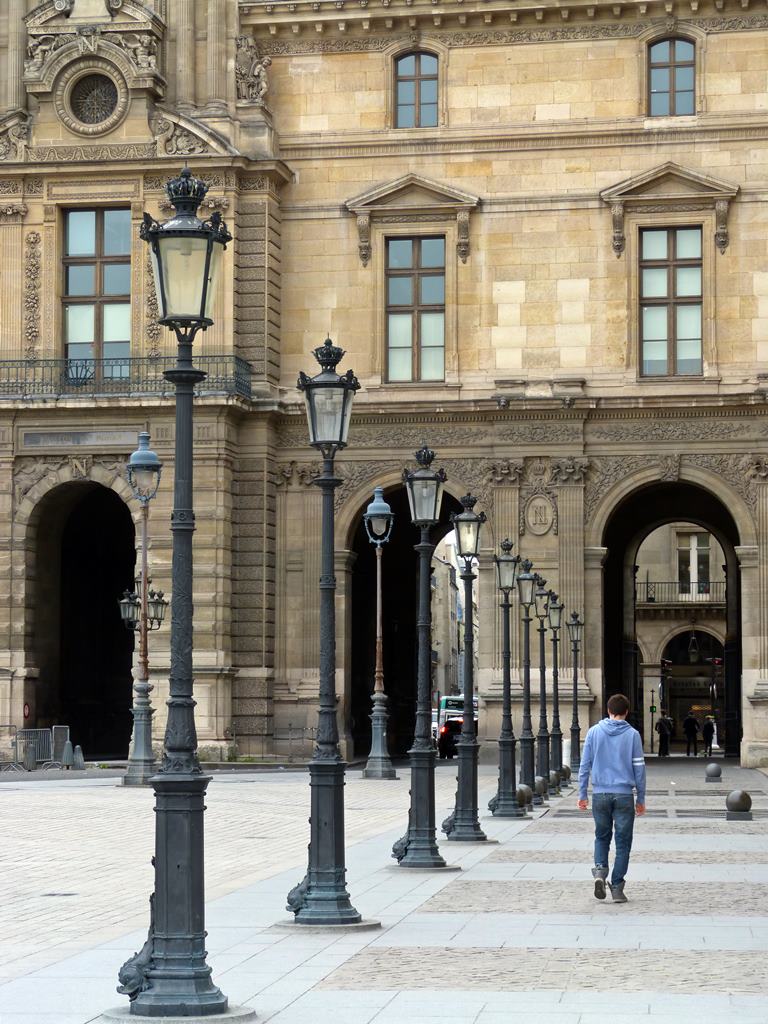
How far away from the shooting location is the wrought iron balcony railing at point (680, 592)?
89188mm

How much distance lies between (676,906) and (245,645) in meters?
32.2

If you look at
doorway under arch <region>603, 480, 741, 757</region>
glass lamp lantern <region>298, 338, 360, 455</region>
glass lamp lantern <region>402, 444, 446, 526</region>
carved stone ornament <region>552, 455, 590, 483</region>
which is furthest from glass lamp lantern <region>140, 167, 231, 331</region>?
doorway under arch <region>603, 480, 741, 757</region>

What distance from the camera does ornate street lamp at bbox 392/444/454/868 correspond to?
21.4 metres

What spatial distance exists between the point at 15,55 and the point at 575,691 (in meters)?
21.8

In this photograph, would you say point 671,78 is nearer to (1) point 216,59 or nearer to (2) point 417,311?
(2) point 417,311

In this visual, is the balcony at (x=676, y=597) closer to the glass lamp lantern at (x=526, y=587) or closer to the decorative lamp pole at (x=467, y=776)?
the glass lamp lantern at (x=526, y=587)

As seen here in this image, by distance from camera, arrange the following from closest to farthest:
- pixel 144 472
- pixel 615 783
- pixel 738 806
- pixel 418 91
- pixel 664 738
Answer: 1. pixel 615 783
2. pixel 738 806
3. pixel 144 472
4. pixel 418 91
5. pixel 664 738

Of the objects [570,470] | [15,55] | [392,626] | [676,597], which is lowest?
[392,626]

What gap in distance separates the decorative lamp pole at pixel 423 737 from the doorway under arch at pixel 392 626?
29.0 meters

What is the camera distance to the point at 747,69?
162ft

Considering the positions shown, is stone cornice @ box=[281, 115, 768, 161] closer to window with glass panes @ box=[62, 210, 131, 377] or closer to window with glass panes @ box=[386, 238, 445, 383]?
window with glass panes @ box=[386, 238, 445, 383]

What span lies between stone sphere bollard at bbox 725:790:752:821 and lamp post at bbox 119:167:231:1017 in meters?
17.7

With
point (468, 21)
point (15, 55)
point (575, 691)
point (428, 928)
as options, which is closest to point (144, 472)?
point (575, 691)

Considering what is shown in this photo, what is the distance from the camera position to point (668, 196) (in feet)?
161
